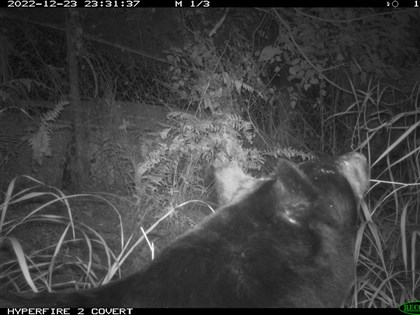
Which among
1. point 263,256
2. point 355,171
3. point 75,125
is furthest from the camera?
point 75,125

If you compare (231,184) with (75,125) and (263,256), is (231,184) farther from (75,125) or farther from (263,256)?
(75,125)

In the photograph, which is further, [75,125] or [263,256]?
[75,125]

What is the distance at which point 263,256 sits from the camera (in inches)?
66.5

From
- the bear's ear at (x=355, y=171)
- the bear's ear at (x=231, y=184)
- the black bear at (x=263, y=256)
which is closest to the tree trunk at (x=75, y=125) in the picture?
the bear's ear at (x=231, y=184)

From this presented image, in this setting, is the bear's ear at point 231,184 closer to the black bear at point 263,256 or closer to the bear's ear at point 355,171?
the black bear at point 263,256

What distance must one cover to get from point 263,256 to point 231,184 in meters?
0.68

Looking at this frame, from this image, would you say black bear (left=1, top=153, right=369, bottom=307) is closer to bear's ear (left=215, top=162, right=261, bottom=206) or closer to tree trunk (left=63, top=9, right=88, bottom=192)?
bear's ear (left=215, top=162, right=261, bottom=206)

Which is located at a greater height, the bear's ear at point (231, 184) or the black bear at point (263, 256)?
the bear's ear at point (231, 184)

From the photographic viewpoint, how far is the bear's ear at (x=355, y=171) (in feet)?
7.23

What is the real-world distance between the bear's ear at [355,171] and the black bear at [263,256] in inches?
0.6

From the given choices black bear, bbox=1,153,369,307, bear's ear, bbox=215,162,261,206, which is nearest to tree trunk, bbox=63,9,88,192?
bear's ear, bbox=215,162,261,206

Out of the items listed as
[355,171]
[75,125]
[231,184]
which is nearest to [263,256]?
[231,184]

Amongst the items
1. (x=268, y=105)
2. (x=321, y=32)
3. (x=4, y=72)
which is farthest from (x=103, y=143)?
(x=321, y=32)

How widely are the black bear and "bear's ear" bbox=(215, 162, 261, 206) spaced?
15 mm
